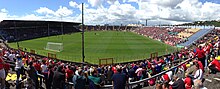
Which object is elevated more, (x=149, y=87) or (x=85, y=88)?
(x=85, y=88)

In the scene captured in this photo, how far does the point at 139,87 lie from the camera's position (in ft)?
39.7

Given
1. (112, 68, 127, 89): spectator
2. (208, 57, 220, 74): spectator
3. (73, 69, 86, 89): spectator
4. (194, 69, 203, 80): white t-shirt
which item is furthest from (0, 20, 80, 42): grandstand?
(194, 69, 203, 80): white t-shirt

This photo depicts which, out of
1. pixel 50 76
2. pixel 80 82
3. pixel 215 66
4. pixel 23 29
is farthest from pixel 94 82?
pixel 23 29

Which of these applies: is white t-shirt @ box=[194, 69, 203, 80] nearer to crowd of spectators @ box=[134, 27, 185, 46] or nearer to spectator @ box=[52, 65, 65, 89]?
spectator @ box=[52, 65, 65, 89]

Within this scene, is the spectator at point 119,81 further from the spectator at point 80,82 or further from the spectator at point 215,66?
the spectator at point 215,66

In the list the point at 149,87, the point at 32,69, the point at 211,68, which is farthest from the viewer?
the point at 211,68

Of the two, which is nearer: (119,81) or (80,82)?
(80,82)

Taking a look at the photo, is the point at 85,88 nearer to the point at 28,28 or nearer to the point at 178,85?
the point at 178,85

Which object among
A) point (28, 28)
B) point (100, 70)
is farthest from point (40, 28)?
point (100, 70)

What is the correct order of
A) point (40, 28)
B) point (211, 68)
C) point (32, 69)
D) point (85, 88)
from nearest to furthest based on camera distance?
point (85, 88) < point (32, 69) < point (211, 68) < point (40, 28)

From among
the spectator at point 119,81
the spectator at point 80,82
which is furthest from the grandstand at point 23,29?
the spectator at point 119,81

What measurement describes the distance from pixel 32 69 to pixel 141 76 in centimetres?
610

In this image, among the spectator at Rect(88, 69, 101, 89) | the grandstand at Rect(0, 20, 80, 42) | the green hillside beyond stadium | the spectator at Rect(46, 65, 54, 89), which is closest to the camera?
the spectator at Rect(88, 69, 101, 89)

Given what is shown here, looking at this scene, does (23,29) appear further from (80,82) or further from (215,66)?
(80,82)
